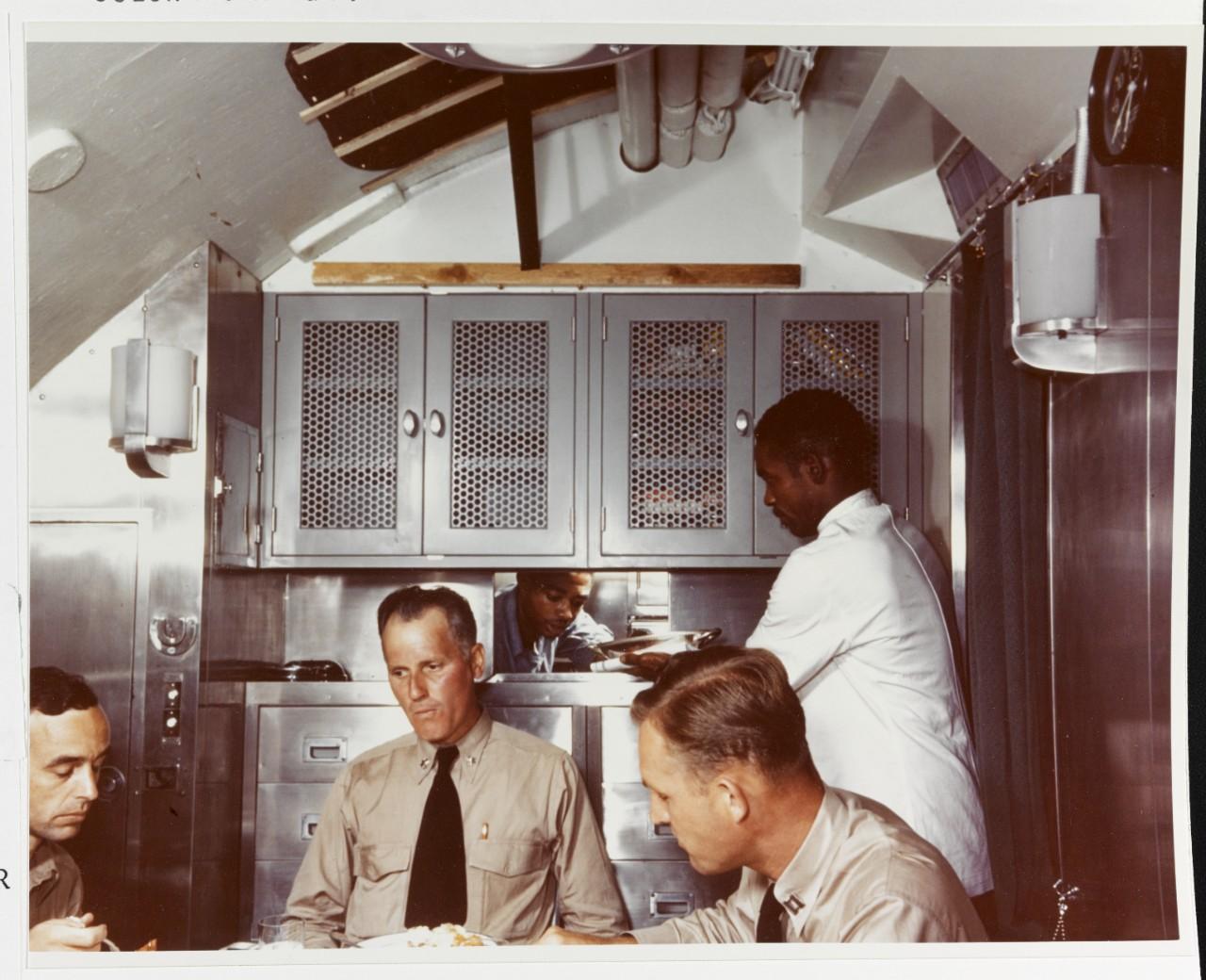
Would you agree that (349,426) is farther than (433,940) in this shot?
Yes

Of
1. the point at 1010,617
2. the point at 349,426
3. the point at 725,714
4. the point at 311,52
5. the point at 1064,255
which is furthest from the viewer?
the point at 349,426

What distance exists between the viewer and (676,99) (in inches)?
77.5

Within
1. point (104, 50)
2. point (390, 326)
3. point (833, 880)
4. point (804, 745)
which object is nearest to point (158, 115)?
point (104, 50)

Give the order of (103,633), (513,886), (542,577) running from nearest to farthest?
1. (513,886)
2. (103,633)
3. (542,577)

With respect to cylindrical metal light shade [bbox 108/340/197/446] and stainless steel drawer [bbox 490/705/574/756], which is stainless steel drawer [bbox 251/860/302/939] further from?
cylindrical metal light shade [bbox 108/340/197/446]

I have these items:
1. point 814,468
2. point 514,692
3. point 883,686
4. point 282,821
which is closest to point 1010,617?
point 883,686

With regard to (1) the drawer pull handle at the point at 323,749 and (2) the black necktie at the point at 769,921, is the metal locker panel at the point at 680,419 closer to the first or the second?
(1) the drawer pull handle at the point at 323,749

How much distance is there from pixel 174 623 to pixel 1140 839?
163cm

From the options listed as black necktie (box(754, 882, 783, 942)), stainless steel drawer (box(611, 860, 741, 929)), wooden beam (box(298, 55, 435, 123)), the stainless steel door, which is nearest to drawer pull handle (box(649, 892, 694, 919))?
stainless steel drawer (box(611, 860, 741, 929))

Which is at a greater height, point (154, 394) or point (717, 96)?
point (717, 96)

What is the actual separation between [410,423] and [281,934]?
105 cm

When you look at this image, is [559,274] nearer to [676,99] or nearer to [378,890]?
[676,99]

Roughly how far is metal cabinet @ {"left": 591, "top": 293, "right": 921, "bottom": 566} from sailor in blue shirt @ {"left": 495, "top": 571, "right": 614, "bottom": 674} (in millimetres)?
307

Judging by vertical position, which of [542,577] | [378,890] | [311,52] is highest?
[311,52]
